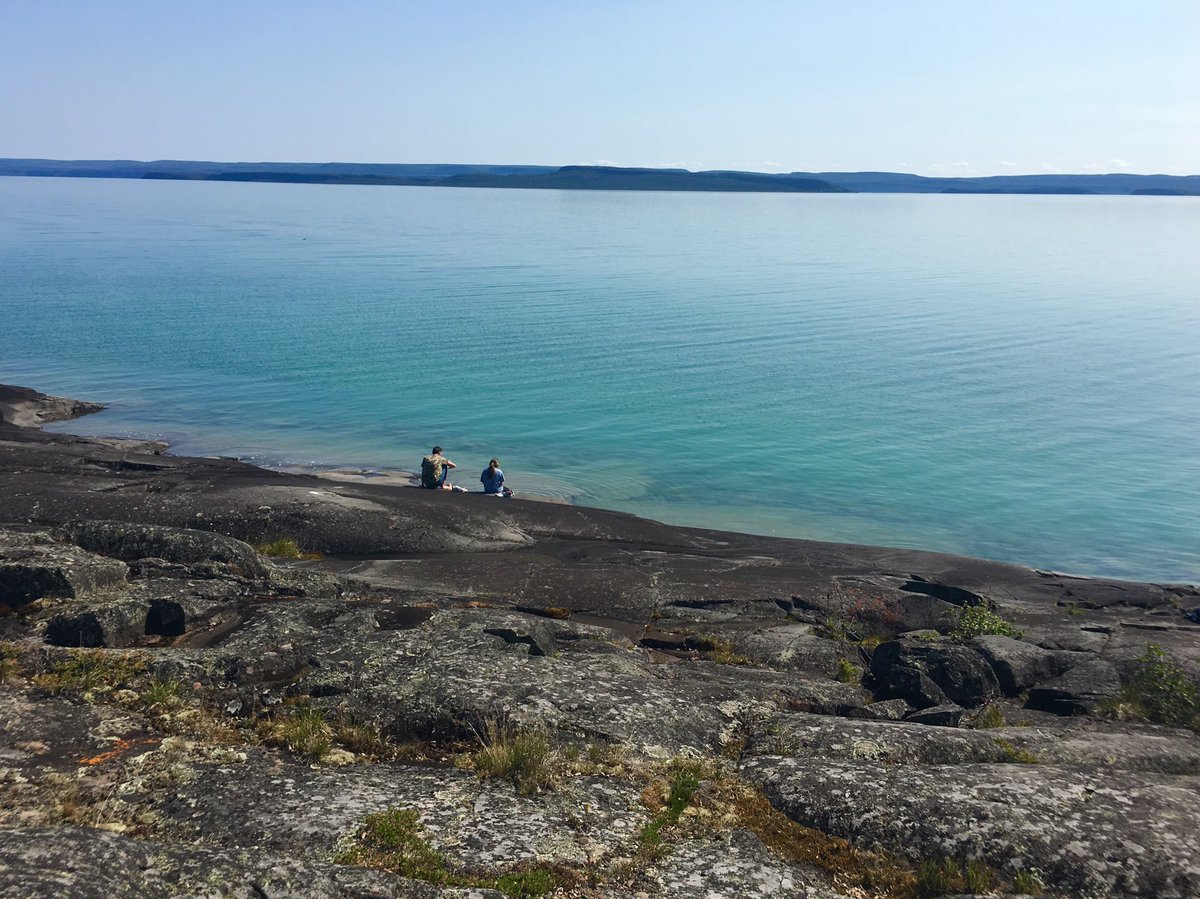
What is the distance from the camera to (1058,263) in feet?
405

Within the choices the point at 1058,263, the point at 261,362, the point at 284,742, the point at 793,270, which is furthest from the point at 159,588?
the point at 1058,263

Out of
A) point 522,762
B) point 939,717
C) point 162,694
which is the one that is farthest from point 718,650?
point 162,694

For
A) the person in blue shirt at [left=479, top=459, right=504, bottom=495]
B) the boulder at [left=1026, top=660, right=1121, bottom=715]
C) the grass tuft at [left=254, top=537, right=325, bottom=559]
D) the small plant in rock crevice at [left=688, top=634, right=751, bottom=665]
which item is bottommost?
the person in blue shirt at [left=479, top=459, right=504, bottom=495]

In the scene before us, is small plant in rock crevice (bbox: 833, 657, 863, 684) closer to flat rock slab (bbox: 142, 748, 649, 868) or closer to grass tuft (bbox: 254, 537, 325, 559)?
flat rock slab (bbox: 142, 748, 649, 868)

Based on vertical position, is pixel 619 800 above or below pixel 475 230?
below

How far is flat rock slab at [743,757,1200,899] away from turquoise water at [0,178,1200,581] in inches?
945

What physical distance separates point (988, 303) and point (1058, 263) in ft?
153

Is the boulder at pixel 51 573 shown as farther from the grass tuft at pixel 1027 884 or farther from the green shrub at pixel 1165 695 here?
the green shrub at pixel 1165 695

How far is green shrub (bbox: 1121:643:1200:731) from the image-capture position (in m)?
14.8

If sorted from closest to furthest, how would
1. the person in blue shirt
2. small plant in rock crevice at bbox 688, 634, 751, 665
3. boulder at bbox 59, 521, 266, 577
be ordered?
small plant in rock crevice at bbox 688, 634, 751, 665
boulder at bbox 59, 521, 266, 577
the person in blue shirt

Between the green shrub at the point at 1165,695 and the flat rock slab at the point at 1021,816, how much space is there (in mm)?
3933

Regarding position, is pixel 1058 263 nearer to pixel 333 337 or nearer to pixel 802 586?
pixel 333 337

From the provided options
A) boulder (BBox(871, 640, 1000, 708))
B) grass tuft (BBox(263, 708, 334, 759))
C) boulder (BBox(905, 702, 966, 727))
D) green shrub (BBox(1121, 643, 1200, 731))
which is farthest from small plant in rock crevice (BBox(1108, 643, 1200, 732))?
grass tuft (BBox(263, 708, 334, 759))

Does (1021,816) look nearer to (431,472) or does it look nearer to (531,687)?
(531,687)
